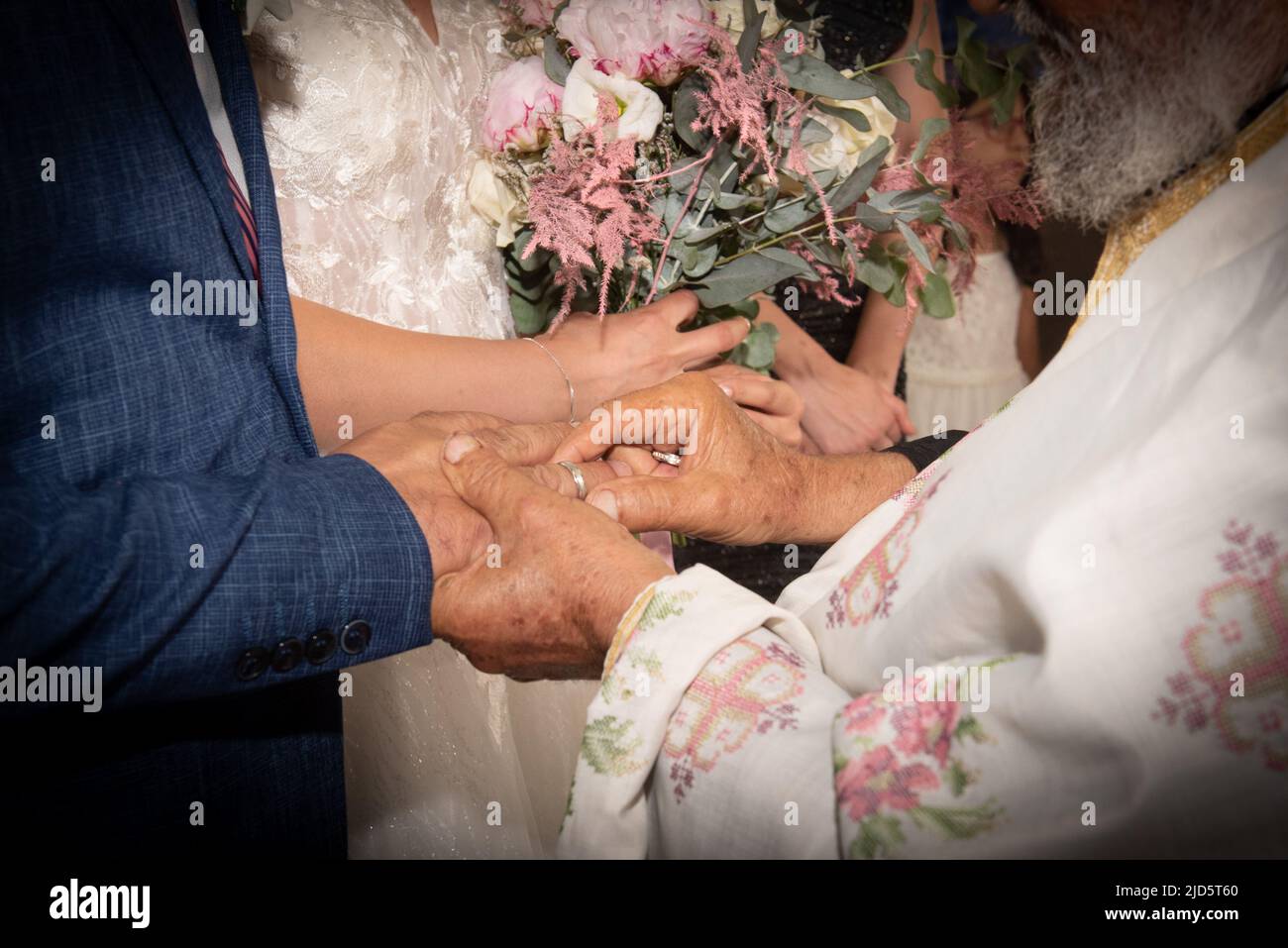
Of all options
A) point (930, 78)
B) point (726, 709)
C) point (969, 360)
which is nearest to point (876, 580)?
point (726, 709)

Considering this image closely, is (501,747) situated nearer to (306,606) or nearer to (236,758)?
(236,758)

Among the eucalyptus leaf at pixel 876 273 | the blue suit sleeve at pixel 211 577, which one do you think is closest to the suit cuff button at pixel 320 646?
the blue suit sleeve at pixel 211 577

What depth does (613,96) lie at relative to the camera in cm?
89

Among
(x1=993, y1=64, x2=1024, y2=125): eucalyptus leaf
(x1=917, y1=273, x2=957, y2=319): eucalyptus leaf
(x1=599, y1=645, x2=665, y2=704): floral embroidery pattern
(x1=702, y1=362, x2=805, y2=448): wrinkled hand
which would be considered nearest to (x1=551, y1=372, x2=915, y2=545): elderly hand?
(x1=702, y1=362, x2=805, y2=448): wrinkled hand

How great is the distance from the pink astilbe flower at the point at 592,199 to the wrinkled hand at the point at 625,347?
5.4 inches

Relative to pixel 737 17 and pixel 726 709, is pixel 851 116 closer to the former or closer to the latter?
pixel 737 17

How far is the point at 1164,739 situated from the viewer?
46 centimetres

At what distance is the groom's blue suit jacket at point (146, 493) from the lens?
2.00 ft

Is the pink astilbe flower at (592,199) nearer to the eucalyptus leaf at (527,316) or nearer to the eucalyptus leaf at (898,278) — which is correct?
the eucalyptus leaf at (527,316)

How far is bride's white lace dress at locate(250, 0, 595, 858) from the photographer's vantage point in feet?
3.18

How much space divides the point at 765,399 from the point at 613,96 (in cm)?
37

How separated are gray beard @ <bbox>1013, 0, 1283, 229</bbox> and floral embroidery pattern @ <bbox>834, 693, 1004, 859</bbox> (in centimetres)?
54

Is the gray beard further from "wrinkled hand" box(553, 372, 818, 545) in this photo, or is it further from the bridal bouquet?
"wrinkled hand" box(553, 372, 818, 545)

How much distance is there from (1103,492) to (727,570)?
1.34 metres
